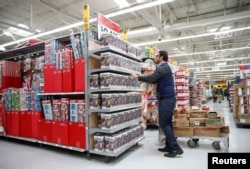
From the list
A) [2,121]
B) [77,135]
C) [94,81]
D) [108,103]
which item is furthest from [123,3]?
[2,121]

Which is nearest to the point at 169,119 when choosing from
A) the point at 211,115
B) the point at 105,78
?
the point at 211,115

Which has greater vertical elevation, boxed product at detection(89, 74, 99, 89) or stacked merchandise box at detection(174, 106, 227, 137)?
boxed product at detection(89, 74, 99, 89)

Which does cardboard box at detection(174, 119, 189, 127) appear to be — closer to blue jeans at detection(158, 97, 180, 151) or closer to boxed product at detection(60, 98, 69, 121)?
blue jeans at detection(158, 97, 180, 151)

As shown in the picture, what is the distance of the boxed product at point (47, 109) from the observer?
4.02 meters

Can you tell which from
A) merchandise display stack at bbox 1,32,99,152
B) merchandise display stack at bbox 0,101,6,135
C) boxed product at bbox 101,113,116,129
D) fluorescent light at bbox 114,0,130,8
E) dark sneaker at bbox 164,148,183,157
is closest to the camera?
boxed product at bbox 101,113,116,129

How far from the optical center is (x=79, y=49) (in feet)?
11.7

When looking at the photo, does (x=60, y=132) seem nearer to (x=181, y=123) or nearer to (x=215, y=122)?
(x=181, y=123)

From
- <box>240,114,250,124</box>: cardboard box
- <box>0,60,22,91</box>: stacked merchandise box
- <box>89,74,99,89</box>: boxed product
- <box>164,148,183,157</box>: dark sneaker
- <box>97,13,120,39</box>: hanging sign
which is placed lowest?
<box>164,148,183,157</box>: dark sneaker

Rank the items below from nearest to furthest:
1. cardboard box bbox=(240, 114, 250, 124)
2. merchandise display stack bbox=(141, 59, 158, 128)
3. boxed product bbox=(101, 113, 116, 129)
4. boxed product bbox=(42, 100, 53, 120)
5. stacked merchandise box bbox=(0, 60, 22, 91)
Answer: boxed product bbox=(101, 113, 116, 129), boxed product bbox=(42, 100, 53, 120), stacked merchandise box bbox=(0, 60, 22, 91), merchandise display stack bbox=(141, 59, 158, 128), cardboard box bbox=(240, 114, 250, 124)

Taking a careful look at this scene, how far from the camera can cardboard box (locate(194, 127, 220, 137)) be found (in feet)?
12.4

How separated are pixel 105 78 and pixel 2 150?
2826 millimetres

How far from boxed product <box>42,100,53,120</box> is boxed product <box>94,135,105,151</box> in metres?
1.22

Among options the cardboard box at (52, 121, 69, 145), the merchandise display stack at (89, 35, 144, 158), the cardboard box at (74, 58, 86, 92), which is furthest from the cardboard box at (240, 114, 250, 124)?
the cardboard box at (52, 121, 69, 145)

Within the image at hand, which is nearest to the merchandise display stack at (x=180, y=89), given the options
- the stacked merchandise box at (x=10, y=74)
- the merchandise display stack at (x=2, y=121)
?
the stacked merchandise box at (x=10, y=74)
